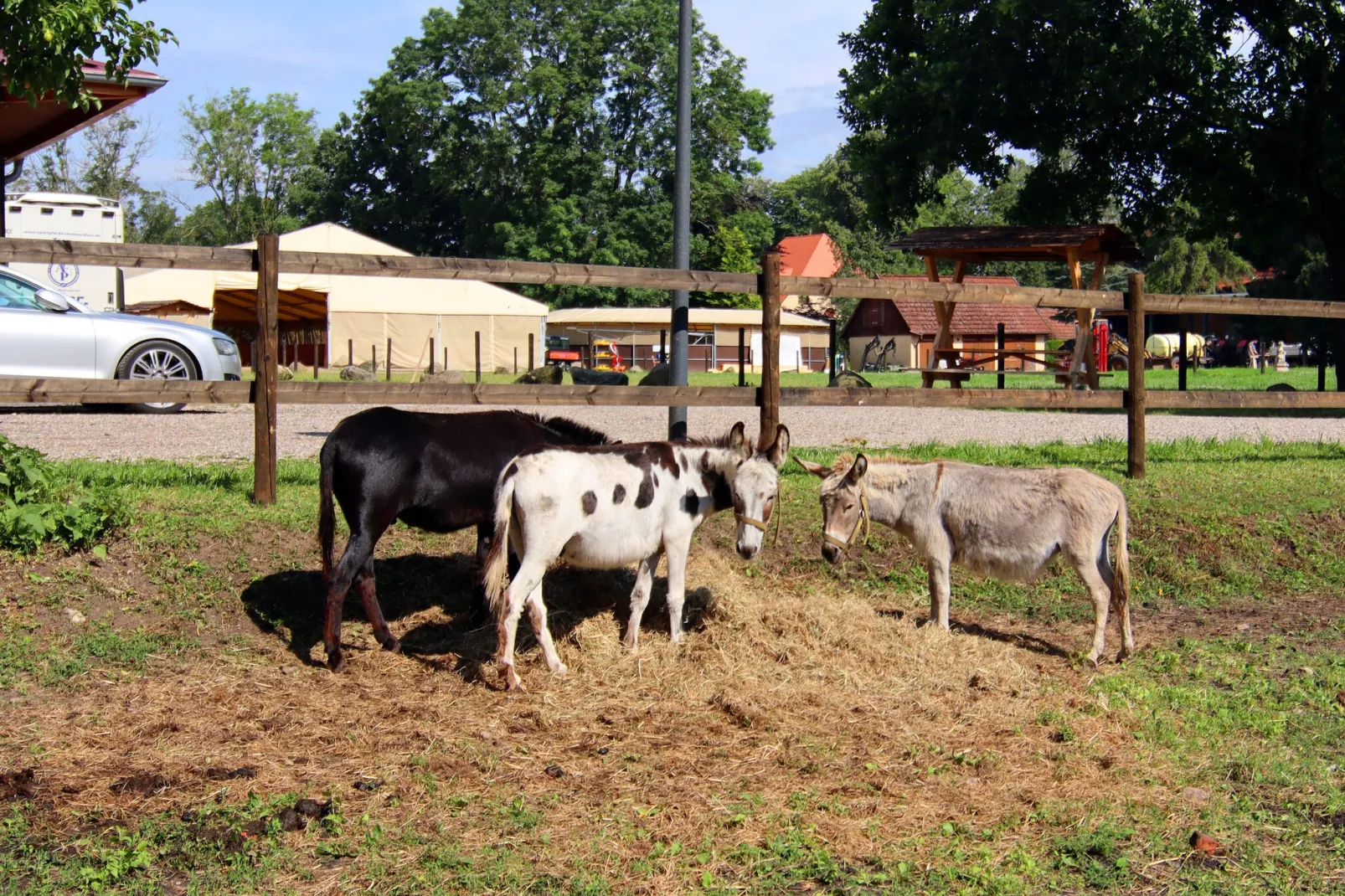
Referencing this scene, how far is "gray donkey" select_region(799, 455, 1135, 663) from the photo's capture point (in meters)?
7.07

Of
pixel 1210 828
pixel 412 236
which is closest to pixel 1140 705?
pixel 1210 828

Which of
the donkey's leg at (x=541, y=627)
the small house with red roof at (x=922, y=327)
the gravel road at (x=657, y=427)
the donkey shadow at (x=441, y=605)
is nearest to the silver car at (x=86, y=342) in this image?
the gravel road at (x=657, y=427)

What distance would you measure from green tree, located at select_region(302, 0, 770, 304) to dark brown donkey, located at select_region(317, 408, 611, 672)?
48.5 m

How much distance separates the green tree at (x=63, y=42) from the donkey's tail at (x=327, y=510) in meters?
2.74

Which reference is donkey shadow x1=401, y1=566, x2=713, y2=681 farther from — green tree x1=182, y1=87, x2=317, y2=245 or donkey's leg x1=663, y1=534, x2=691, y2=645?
green tree x1=182, y1=87, x2=317, y2=245

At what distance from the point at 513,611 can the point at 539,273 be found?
11.4ft

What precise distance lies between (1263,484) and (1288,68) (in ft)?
41.3

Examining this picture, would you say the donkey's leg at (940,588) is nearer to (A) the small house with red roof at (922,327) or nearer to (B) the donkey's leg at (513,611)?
(B) the donkey's leg at (513,611)

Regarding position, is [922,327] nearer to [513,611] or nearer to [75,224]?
[75,224]

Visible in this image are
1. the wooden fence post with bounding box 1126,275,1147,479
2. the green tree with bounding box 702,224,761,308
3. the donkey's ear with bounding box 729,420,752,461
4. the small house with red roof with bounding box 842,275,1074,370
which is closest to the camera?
the donkey's ear with bounding box 729,420,752,461

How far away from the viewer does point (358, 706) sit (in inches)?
230

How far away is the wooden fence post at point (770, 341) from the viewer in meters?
9.30

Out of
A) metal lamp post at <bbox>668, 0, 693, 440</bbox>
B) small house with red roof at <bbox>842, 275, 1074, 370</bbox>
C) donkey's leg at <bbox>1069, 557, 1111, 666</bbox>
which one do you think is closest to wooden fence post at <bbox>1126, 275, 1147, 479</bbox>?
donkey's leg at <bbox>1069, 557, 1111, 666</bbox>

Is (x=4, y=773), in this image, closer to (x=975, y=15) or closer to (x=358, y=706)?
(x=358, y=706)
